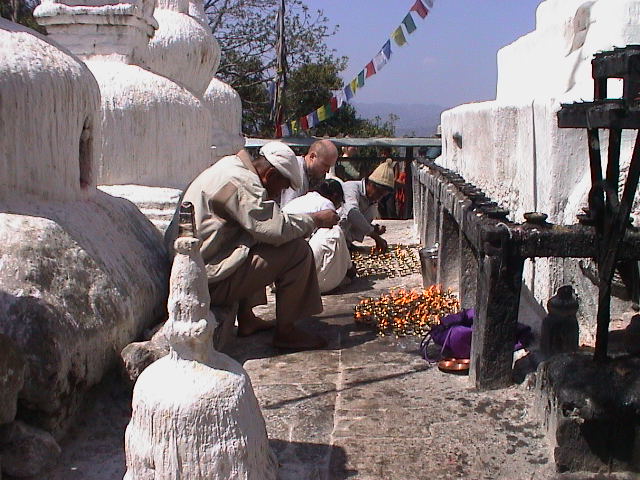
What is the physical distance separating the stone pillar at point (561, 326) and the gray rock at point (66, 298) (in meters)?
2.16

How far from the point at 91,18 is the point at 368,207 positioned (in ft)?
13.2

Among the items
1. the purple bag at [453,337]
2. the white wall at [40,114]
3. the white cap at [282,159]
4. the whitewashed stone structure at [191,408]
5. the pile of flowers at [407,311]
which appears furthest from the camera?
the pile of flowers at [407,311]

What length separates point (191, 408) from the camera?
2.50 meters

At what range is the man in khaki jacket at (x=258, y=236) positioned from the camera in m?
4.43

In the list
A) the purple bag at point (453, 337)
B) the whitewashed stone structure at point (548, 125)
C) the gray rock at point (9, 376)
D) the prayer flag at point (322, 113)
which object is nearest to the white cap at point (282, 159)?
the purple bag at point (453, 337)

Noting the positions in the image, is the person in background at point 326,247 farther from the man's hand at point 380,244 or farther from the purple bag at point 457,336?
the man's hand at point 380,244

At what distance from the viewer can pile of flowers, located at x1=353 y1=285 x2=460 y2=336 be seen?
5094mm

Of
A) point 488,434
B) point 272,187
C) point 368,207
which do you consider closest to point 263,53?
point 368,207

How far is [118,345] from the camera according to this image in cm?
369

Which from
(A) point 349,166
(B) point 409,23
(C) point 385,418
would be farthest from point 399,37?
(C) point 385,418

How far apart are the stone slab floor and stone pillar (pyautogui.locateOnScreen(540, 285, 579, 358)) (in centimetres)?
27

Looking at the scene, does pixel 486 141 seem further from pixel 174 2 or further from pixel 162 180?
pixel 174 2

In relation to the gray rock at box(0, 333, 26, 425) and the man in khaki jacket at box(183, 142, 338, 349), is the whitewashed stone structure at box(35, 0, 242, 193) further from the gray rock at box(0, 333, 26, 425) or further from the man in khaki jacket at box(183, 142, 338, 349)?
the gray rock at box(0, 333, 26, 425)

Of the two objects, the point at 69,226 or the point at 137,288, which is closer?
the point at 69,226
